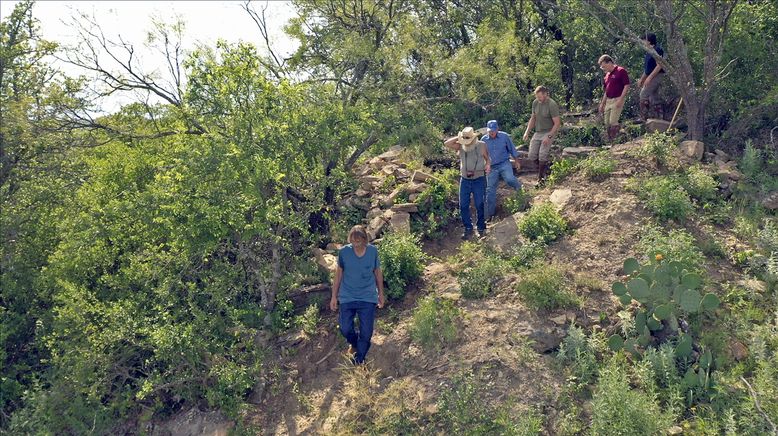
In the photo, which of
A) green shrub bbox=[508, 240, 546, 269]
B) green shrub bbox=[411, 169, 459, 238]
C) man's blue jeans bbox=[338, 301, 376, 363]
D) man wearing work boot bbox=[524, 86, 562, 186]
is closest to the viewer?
man's blue jeans bbox=[338, 301, 376, 363]

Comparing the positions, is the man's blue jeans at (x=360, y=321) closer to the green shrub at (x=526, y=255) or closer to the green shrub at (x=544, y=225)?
the green shrub at (x=526, y=255)

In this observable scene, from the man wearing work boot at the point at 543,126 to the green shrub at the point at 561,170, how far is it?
0.54ft

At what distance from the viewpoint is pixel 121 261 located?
883 cm

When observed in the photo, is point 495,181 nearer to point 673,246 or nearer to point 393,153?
point 393,153

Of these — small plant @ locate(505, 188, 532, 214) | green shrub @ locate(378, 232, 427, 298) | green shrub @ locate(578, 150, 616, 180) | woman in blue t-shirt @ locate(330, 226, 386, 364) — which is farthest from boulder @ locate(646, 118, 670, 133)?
woman in blue t-shirt @ locate(330, 226, 386, 364)

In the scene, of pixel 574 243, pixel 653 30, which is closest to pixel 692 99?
pixel 653 30

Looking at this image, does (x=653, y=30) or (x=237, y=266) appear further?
(x=653, y=30)

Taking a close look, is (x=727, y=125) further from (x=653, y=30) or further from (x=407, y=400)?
(x=407, y=400)

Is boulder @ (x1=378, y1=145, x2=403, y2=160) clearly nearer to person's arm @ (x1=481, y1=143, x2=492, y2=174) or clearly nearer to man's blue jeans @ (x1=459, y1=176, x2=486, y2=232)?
man's blue jeans @ (x1=459, y1=176, x2=486, y2=232)

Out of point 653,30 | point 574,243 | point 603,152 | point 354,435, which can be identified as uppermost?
point 653,30

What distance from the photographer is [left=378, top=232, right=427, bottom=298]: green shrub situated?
8172mm

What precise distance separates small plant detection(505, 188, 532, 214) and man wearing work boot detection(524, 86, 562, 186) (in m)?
0.45

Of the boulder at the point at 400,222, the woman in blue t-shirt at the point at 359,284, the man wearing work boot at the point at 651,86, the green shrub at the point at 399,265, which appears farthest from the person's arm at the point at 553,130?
the woman in blue t-shirt at the point at 359,284

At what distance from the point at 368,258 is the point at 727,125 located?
651 centimetres
